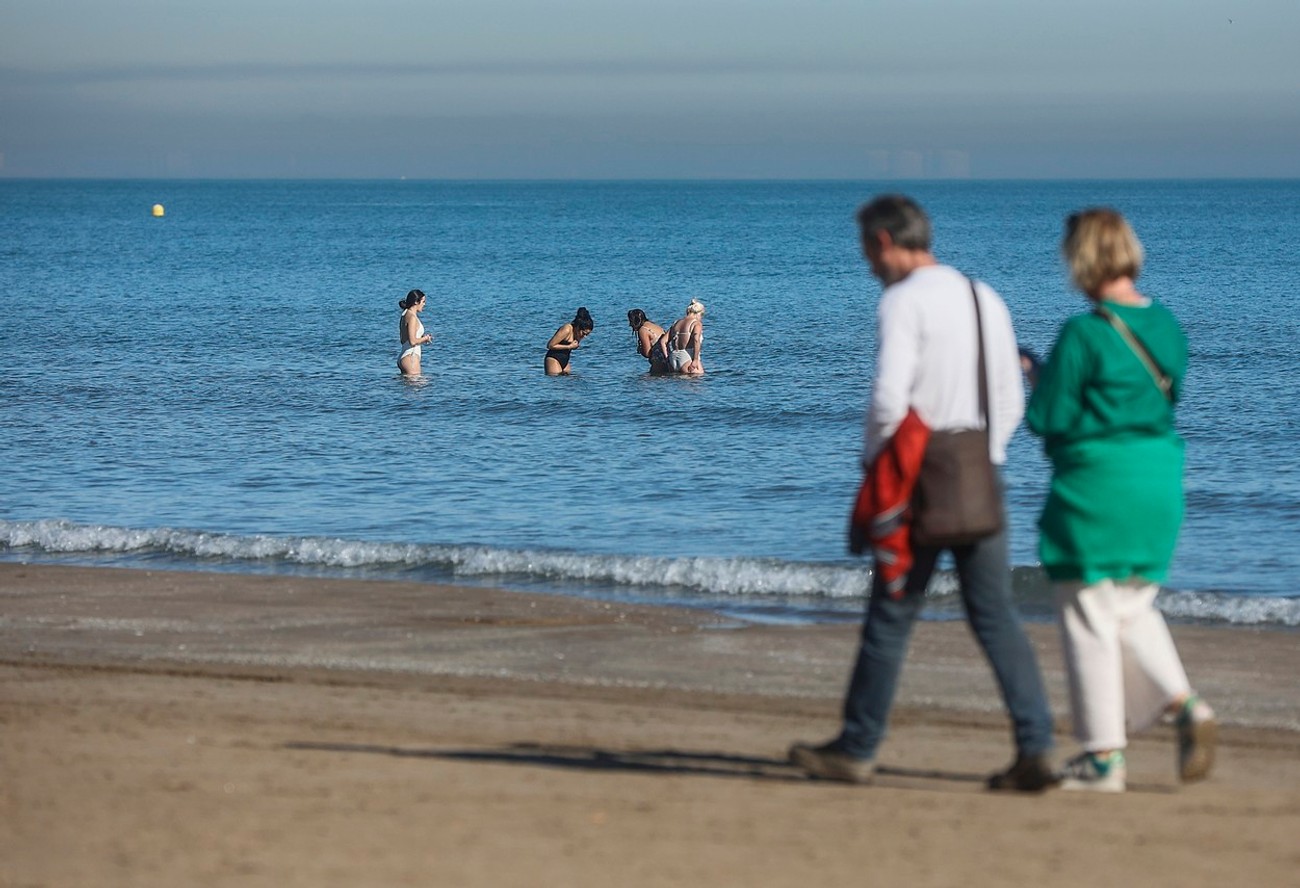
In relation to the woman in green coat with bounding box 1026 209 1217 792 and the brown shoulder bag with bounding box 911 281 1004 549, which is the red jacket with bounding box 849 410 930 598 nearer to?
the brown shoulder bag with bounding box 911 281 1004 549

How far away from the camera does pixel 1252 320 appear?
32906 millimetres

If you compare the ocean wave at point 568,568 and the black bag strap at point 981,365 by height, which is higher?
the black bag strap at point 981,365

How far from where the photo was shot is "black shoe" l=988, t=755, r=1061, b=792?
4535 mm

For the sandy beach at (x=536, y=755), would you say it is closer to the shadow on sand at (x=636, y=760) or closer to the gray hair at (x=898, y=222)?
the shadow on sand at (x=636, y=760)

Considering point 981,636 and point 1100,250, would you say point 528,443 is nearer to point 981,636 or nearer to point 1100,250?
point 981,636

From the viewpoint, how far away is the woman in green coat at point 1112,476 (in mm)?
4312

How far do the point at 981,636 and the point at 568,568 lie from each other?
5779 millimetres

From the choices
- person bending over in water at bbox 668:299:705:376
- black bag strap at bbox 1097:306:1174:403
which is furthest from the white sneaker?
person bending over in water at bbox 668:299:705:376

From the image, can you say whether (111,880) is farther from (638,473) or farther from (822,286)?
(822,286)

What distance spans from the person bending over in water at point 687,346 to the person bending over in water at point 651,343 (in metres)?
0.09

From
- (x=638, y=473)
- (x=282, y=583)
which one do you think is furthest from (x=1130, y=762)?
→ (x=638, y=473)

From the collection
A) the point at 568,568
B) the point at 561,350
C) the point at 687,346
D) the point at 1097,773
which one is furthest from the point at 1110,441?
the point at 561,350

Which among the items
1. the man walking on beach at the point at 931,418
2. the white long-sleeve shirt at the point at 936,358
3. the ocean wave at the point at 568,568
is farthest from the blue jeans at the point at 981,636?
the ocean wave at the point at 568,568

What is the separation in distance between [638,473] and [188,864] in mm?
10535
